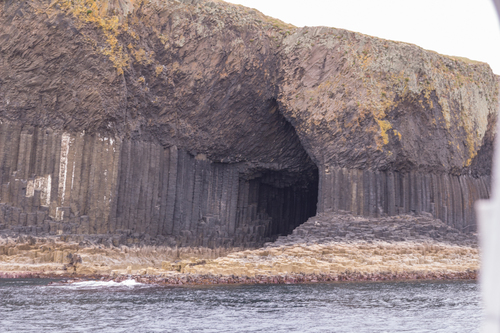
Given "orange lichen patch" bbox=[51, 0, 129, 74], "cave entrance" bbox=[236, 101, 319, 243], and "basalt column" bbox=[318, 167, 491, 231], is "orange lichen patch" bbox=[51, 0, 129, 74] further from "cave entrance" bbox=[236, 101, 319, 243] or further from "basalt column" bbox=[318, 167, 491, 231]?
"basalt column" bbox=[318, 167, 491, 231]

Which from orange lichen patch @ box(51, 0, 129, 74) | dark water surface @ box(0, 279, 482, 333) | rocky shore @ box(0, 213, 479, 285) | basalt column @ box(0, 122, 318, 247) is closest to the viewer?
dark water surface @ box(0, 279, 482, 333)

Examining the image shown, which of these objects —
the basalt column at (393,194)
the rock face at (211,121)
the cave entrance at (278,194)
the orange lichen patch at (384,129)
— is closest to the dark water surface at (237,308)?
the rock face at (211,121)

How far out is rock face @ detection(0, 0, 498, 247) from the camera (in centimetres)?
3366

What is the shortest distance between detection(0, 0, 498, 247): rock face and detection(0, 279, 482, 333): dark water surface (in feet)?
33.3

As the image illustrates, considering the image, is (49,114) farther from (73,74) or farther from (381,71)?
(381,71)

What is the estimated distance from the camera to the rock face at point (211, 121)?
3366cm

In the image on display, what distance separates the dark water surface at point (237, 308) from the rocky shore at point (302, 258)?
2.53 metres

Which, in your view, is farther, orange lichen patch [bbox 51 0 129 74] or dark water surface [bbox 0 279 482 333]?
orange lichen patch [bbox 51 0 129 74]

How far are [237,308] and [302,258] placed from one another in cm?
1253

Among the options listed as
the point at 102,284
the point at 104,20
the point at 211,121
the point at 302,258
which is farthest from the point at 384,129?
the point at 102,284

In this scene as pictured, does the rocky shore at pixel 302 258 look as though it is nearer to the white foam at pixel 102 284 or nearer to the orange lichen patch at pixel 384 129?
the white foam at pixel 102 284

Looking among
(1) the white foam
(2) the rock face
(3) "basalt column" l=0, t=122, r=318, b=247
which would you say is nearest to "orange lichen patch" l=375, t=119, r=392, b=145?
(2) the rock face

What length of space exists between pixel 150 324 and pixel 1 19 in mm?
24029

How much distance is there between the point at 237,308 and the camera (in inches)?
768
